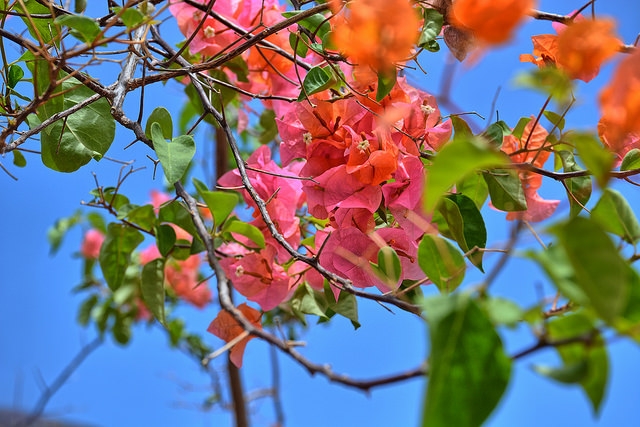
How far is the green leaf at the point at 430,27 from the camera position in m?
0.57

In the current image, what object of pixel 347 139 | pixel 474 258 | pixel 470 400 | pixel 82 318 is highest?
pixel 82 318

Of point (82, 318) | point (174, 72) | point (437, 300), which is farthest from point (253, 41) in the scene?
point (82, 318)

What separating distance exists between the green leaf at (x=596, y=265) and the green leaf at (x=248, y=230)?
0.38 m

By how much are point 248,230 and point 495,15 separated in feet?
1.19

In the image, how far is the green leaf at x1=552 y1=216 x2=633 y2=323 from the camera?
0.26 meters

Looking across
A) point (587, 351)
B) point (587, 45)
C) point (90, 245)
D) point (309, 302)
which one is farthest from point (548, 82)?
point (90, 245)

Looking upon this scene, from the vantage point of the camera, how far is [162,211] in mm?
771

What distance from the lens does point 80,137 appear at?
2.24ft

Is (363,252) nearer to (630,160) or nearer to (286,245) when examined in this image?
(286,245)

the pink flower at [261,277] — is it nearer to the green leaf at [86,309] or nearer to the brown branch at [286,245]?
the brown branch at [286,245]

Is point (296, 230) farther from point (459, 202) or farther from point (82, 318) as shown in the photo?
point (82, 318)

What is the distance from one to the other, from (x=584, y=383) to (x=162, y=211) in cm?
57

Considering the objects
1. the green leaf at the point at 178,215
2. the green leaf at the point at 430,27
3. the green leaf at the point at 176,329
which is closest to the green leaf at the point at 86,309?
the green leaf at the point at 176,329

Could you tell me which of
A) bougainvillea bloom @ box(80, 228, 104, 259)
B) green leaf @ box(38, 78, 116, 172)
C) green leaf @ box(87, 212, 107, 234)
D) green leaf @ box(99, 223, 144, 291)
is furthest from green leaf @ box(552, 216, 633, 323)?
bougainvillea bloom @ box(80, 228, 104, 259)
